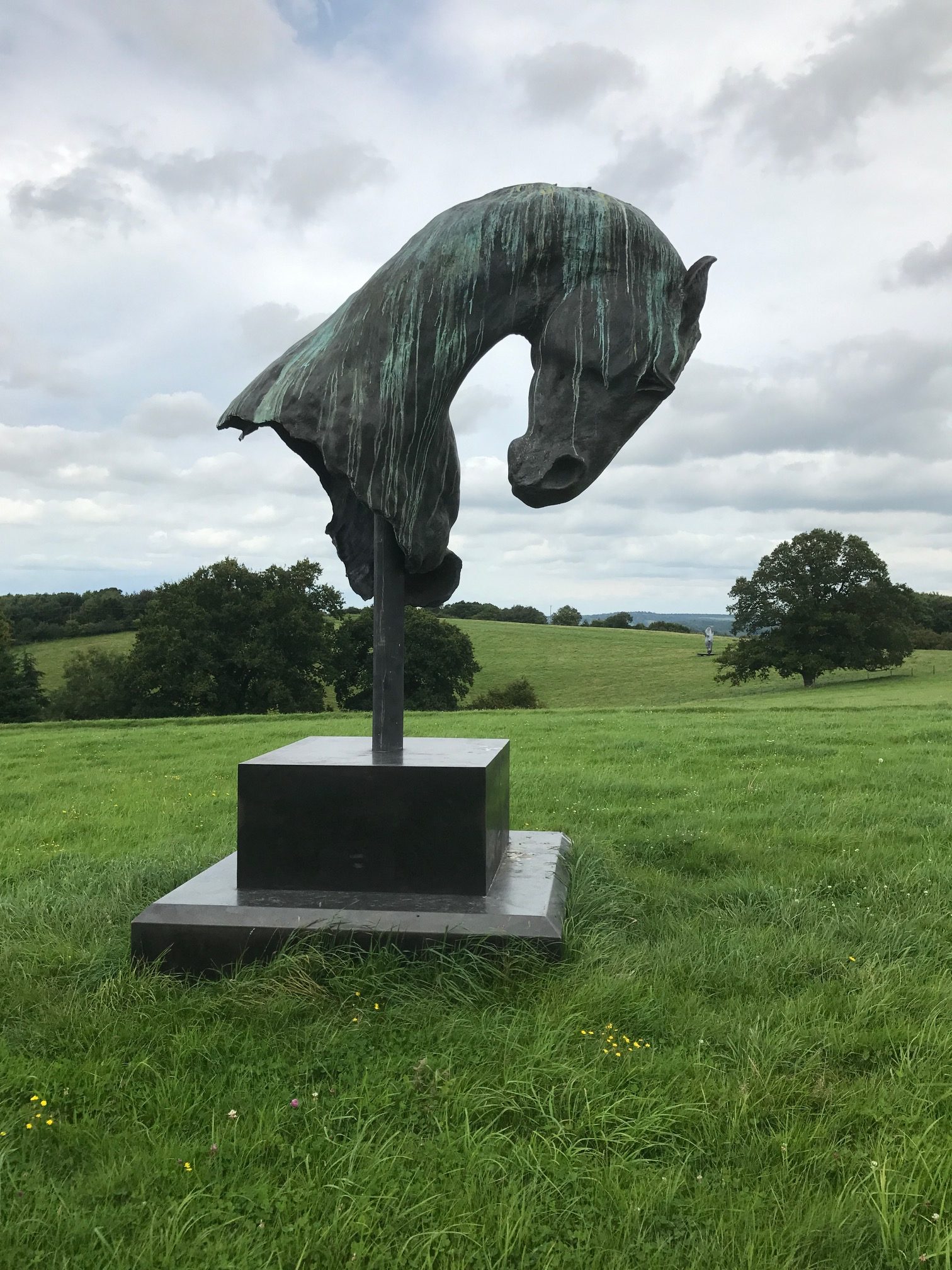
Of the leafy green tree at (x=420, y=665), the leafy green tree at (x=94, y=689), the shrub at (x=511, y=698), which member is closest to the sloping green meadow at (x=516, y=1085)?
the leafy green tree at (x=420, y=665)

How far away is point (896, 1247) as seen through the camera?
7.55 ft

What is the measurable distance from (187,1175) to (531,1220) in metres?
1.00

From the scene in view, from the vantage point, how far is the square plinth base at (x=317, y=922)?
3.92m

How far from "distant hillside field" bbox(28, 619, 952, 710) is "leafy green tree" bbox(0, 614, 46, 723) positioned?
Result: 5406 mm

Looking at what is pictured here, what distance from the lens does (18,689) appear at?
36.1 m

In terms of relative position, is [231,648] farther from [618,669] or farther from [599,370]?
[599,370]

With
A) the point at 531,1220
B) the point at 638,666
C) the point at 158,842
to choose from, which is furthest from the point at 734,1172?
the point at 638,666

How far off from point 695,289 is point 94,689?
36963 millimetres

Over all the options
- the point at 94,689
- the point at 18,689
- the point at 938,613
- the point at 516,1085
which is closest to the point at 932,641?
the point at 938,613

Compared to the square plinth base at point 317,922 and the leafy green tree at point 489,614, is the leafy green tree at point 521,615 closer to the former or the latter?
the leafy green tree at point 489,614

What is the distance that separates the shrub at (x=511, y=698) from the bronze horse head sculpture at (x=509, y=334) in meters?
32.6

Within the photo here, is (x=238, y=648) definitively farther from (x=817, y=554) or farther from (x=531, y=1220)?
(x=531, y=1220)

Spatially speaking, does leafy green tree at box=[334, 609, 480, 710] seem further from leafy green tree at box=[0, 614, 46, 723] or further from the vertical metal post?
the vertical metal post

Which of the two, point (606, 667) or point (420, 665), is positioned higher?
point (420, 665)
